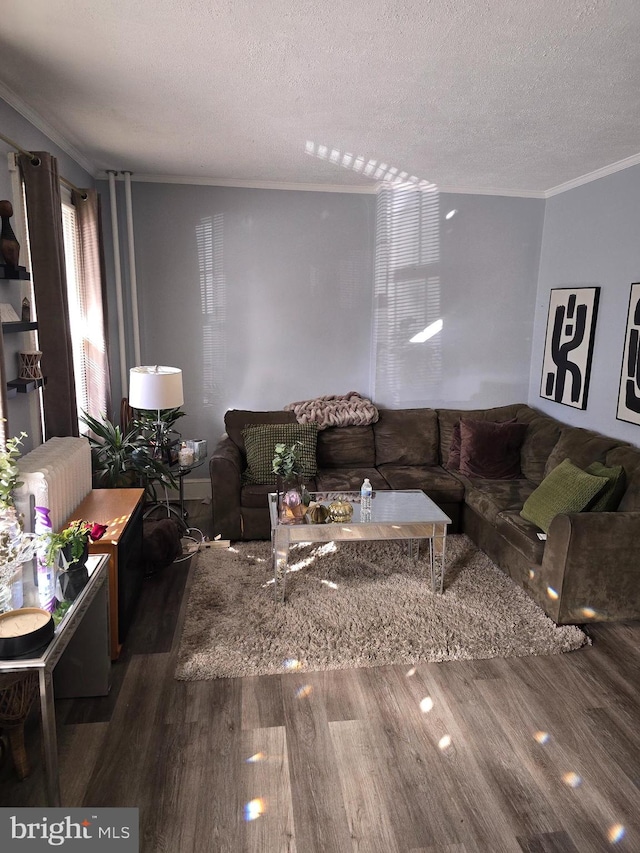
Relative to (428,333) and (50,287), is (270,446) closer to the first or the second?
(428,333)

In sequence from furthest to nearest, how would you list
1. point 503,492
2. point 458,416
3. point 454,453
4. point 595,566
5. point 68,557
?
point 458,416
point 454,453
point 503,492
point 595,566
point 68,557

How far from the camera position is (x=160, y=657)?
8.86 feet

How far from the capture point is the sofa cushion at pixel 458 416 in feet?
15.3

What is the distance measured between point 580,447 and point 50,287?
336 centimetres

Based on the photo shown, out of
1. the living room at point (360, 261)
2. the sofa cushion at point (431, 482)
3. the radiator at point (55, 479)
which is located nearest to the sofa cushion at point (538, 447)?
the living room at point (360, 261)

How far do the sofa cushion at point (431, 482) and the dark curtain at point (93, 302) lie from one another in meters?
2.13

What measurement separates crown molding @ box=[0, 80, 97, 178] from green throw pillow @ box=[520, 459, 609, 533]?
3.45m

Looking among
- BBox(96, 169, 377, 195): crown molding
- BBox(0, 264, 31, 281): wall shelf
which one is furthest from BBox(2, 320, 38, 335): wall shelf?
BBox(96, 169, 377, 195): crown molding

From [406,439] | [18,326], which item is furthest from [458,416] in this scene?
[18,326]

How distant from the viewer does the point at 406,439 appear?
15.2ft

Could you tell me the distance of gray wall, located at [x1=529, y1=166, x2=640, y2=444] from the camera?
12.2 ft

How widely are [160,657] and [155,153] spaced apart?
3.12 m

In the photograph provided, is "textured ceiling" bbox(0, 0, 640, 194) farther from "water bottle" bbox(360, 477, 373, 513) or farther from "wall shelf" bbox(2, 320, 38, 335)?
"water bottle" bbox(360, 477, 373, 513)

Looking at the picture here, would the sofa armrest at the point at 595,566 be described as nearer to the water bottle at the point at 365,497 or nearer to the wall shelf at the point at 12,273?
the water bottle at the point at 365,497
